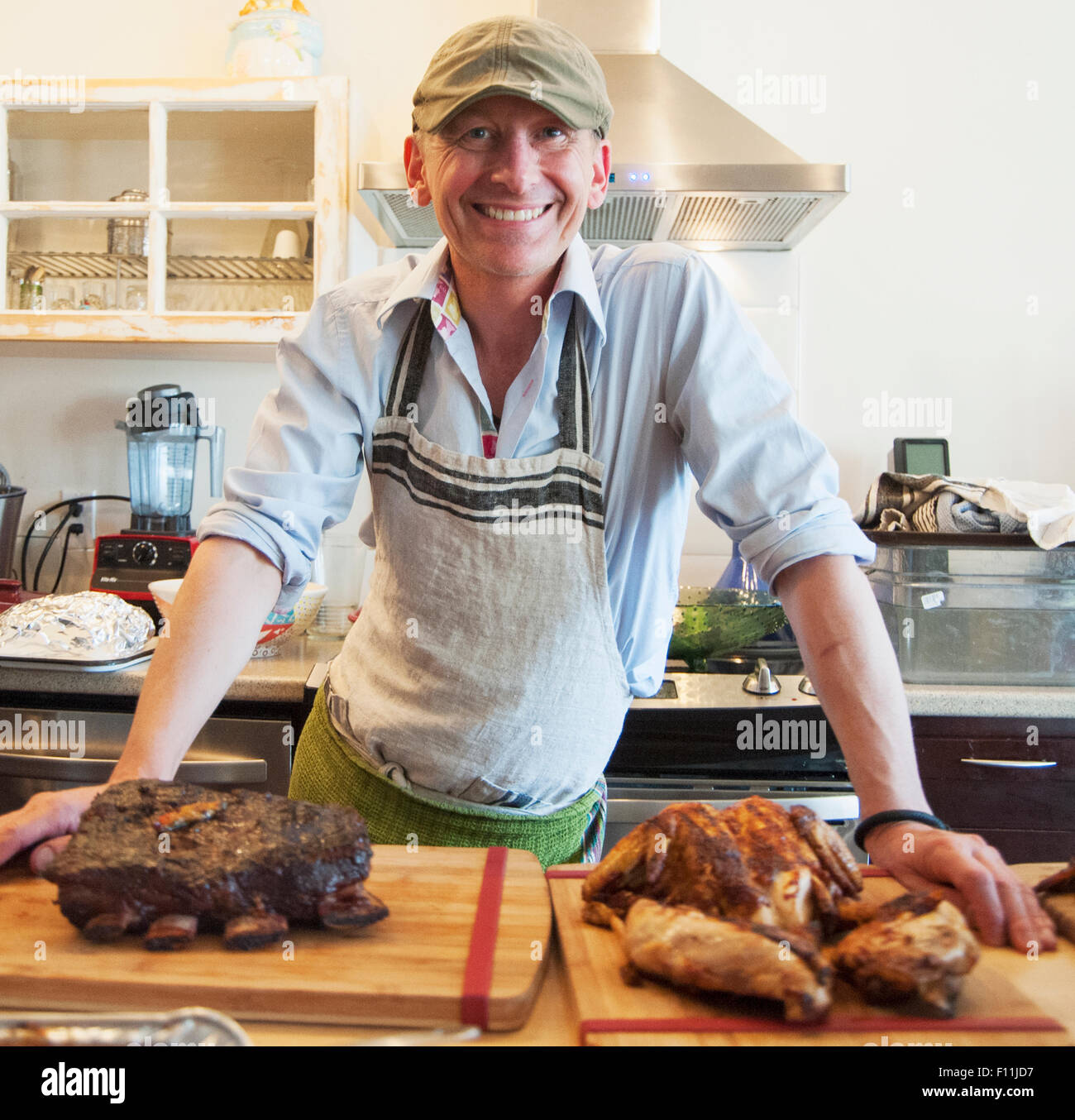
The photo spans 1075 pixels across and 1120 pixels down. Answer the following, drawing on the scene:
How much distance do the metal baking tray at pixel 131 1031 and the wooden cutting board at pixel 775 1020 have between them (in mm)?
208

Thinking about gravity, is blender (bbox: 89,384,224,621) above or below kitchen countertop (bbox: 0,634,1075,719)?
above

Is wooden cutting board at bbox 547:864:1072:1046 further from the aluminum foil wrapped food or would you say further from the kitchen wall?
the kitchen wall

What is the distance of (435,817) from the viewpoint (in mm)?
1120

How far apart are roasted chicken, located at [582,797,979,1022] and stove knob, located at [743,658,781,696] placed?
107 cm

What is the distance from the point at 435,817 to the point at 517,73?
77cm

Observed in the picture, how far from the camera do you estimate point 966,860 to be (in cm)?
76

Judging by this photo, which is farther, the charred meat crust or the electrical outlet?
the electrical outlet

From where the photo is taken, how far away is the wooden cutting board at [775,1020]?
23.0 inches

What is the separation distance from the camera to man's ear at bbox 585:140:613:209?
1.13 metres

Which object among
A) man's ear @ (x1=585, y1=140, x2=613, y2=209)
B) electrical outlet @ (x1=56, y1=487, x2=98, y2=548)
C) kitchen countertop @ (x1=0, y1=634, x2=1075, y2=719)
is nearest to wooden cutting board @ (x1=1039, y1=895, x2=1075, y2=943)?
man's ear @ (x1=585, y1=140, x2=613, y2=209)

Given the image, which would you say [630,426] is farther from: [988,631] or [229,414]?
[229,414]

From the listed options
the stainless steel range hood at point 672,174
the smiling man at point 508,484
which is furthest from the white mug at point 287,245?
the smiling man at point 508,484

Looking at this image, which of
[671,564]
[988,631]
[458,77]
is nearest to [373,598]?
[671,564]
